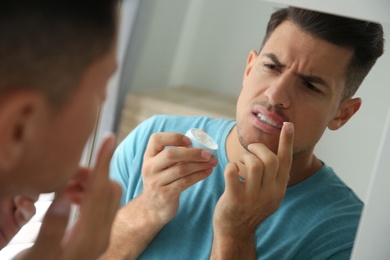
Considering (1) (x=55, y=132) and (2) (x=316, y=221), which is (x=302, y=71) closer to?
(2) (x=316, y=221)

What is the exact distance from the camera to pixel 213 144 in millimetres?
661

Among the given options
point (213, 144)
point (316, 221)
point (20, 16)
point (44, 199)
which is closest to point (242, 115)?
Result: point (213, 144)

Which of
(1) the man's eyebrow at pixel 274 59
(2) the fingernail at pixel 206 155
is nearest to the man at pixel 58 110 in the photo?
(2) the fingernail at pixel 206 155

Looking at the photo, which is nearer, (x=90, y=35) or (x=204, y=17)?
(x=90, y=35)

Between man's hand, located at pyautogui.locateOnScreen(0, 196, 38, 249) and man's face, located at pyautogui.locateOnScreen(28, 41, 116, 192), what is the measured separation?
0.13 metres

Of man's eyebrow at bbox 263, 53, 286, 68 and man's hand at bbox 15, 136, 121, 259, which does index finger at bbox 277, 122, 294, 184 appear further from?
man's hand at bbox 15, 136, 121, 259

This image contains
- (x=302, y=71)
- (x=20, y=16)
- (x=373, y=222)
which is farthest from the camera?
(x=302, y=71)

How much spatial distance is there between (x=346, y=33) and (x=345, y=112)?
95 mm

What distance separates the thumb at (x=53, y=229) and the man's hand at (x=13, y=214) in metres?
0.08

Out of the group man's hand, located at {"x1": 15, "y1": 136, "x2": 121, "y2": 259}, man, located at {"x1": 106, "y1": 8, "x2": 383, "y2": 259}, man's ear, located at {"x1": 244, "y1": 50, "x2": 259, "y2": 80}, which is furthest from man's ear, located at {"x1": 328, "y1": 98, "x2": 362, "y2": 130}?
man's hand, located at {"x1": 15, "y1": 136, "x2": 121, "y2": 259}

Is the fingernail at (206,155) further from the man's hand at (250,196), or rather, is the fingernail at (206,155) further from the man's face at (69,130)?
the man's face at (69,130)

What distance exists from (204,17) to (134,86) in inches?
4.9

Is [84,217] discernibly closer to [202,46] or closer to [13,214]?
[13,214]

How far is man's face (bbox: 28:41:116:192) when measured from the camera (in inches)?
15.0
